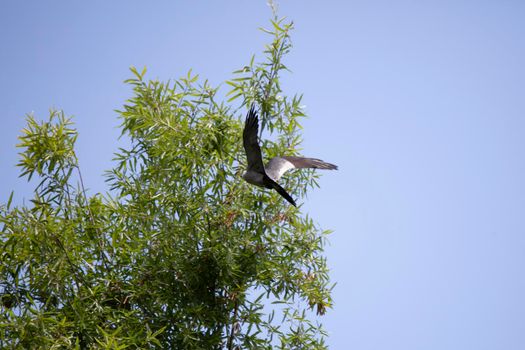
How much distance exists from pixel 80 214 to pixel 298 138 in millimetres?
1686

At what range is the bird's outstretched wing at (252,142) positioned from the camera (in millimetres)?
3978

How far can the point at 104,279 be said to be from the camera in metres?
4.91

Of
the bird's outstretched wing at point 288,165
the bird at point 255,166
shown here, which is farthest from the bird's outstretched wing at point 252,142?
the bird's outstretched wing at point 288,165

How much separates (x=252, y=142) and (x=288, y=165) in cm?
60

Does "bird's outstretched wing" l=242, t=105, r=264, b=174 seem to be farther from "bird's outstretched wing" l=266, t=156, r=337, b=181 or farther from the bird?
"bird's outstretched wing" l=266, t=156, r=337, b=181

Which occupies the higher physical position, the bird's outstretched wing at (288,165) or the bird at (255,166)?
the bird's outstretched wing at (288,165)

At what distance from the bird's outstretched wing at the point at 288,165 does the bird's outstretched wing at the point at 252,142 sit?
0.33 meters

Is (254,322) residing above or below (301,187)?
below

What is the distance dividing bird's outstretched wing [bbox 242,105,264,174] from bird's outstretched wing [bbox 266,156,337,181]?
0.33m

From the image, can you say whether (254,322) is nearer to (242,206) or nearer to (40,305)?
(242,206)

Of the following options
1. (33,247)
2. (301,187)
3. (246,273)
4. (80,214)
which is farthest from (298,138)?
(33,247)

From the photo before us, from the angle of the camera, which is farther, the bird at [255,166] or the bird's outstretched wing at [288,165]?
the bird's outstretched wing at [288,165]

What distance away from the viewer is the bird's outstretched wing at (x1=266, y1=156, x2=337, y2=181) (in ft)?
14.5

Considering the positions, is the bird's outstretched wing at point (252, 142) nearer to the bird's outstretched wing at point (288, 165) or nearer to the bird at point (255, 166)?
the bird at point (255, 166)
